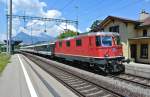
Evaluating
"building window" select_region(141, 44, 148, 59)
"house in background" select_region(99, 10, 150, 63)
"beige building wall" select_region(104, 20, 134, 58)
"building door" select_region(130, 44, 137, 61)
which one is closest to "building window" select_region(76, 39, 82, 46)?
"house in background" select_region(99, 10, 150, 63)

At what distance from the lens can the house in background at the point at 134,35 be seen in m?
34.2

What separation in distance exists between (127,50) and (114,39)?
47.7ft

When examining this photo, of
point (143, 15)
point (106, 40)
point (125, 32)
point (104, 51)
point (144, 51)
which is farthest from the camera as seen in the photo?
point (143, 15)

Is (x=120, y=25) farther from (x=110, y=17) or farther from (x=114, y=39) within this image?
(x=114, y=39)

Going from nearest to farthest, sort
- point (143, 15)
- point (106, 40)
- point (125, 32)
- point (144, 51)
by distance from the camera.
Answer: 1. point (106, 40)
2. point (144, 51)
3. point (125, 32)
4. point (143, 15)

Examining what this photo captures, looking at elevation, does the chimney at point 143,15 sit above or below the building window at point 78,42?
above

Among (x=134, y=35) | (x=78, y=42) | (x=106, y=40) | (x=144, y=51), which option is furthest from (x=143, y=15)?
(x=106, y=40)

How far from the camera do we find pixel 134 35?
3691cm

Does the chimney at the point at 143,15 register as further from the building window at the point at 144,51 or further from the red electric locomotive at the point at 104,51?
the red electric locomotive at the point at 104,51

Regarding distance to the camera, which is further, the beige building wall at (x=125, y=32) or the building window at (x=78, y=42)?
the beige building wall at (x=125, y=32)

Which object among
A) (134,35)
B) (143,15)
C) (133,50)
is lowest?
(133,50)

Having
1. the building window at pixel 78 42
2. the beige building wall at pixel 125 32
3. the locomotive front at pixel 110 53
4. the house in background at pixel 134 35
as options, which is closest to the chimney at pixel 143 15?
the house in background at pixel 134 35

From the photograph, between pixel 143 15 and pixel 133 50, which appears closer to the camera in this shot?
pixel 133 50

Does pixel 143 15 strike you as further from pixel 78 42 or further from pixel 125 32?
pixel 78 42
